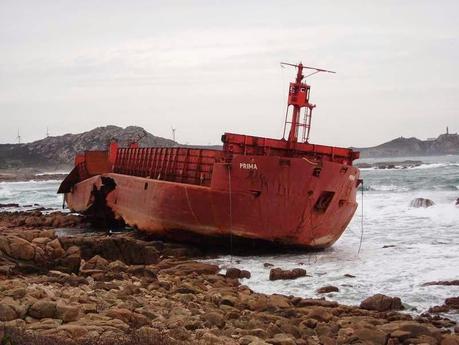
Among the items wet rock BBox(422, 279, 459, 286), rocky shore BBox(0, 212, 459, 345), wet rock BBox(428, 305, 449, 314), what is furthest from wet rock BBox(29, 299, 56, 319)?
wet rock BBox(422, 279, 459, 286)

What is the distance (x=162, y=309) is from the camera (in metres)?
7.62

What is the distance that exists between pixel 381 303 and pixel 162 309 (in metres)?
3.55

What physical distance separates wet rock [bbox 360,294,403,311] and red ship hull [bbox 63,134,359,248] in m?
4.71

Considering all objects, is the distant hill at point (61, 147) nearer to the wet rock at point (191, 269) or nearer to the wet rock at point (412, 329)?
the wet rock at point (191, 269)

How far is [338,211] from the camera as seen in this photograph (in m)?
14.6

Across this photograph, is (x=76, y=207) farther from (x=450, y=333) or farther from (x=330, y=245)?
(x=450, y=333)

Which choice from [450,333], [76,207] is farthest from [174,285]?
[76,207]

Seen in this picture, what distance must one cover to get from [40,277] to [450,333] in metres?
6.17

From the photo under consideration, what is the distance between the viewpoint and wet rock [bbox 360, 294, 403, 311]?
29.0ft

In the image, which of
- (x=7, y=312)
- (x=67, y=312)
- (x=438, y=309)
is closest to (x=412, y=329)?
(x=438, y=309)

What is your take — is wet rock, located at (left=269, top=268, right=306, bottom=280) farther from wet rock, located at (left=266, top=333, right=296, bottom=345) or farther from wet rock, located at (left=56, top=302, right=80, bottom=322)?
wet rock, located at (left=56, top=302, right=80, bottom=322)

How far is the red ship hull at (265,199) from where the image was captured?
13242 mm

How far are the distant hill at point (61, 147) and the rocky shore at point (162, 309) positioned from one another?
96842 mm

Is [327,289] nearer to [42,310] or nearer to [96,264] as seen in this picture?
[96,264]
